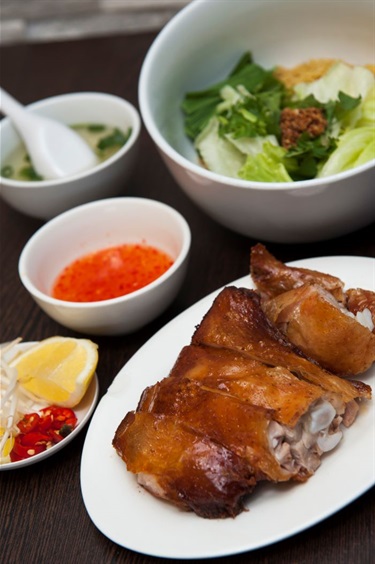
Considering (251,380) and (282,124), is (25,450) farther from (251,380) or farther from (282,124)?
(282,124)

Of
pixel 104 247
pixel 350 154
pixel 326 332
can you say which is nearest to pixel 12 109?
pixel 104 247

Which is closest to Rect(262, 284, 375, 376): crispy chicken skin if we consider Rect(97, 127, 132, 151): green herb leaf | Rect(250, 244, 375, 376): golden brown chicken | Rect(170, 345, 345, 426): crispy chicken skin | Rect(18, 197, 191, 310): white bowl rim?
Rect(250, 244, 375, 376): golden brown chicken

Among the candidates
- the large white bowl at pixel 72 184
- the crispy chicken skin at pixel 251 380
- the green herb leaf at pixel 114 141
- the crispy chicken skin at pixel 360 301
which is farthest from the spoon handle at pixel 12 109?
the crispy chicken skin at pixel 360 301

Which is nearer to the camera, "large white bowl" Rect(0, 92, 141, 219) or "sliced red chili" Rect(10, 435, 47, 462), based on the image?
"sliced red chili" Rect(10, 435, 47, 462)

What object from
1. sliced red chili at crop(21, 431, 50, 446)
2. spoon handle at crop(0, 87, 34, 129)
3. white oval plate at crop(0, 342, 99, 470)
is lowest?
sliced red chili at crop(21, 431, 50, 446)

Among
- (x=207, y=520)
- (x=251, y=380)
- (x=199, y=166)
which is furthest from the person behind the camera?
(x=199, y=166)

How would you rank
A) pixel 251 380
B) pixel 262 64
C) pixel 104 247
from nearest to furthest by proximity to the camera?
pixel 251 380 < pixel 104 247 < pixel 262 64

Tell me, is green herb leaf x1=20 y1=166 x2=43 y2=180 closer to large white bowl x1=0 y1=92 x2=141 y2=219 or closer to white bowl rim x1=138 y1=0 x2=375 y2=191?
large white bowl x1=0 y1=92 x2=141 y2=219
